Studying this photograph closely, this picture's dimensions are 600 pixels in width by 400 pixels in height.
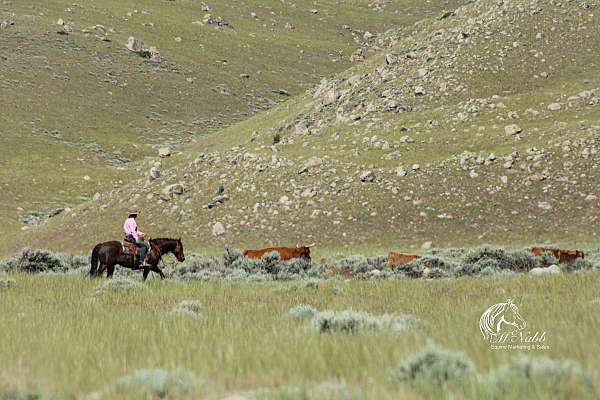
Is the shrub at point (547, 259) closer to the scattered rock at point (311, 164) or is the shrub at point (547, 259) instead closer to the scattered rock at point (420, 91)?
the scattered rock at point (311, 164)

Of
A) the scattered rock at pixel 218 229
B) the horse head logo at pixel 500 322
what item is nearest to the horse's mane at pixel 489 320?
the horse head logo at pixel 500 322

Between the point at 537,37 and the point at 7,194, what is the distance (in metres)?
44.9

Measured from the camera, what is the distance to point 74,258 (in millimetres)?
27516

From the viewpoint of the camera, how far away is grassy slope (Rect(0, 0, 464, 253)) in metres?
62.9

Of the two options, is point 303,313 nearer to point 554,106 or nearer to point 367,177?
point 367,177

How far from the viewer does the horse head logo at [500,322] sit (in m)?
7.28

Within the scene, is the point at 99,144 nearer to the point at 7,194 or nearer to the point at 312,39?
the point at 7,194

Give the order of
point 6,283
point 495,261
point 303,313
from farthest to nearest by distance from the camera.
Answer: point 495,261
point 6,283
point 303,313

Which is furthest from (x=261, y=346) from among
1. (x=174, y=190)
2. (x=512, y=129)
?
(x=174, y=190)

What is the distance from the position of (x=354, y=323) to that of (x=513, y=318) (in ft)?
6.55

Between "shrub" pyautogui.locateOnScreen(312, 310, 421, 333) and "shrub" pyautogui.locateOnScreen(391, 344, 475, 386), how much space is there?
2.29 meters

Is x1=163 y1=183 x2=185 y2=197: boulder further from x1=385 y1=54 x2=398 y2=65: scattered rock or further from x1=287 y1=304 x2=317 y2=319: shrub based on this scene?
x1=287 y1=304 x2=317 y2=319: shrub

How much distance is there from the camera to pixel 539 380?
15.6ft

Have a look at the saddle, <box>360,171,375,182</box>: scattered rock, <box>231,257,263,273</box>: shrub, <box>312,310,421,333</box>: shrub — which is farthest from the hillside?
<box>312,310,421,333</box>: shrub
